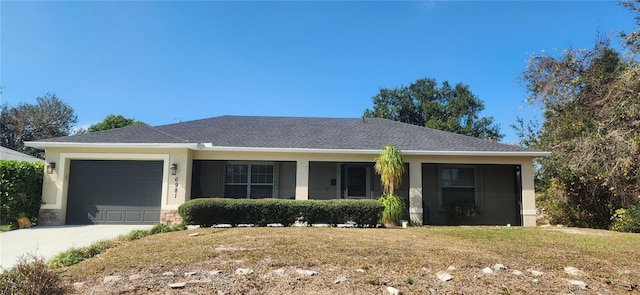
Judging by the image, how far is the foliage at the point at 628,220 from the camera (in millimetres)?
11592

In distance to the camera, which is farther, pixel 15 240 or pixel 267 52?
pixel 267 52

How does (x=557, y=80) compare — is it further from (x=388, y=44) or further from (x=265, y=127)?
(x=265, y=127)

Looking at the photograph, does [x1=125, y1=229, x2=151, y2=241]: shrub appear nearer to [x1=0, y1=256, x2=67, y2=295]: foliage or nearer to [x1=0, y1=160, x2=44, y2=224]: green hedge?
[x1=0, y1=256, x2=67, y2=295]: foliage

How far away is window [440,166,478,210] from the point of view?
576 inches

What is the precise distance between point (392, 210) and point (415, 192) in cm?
176

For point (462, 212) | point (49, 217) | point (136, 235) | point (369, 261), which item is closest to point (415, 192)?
point (462, 212)

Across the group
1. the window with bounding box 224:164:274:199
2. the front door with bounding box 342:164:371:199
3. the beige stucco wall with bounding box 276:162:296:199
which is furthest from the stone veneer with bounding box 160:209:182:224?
the front door with bounding box 342:164:371:199

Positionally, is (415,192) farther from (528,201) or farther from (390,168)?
(528,201)

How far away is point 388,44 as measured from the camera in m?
17.5

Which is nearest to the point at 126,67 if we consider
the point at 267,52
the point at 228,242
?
the point at 267,52

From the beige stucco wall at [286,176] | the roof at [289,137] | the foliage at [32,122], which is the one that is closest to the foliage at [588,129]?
the roof at [289,137]

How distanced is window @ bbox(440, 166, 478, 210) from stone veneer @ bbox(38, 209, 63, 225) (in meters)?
13.2

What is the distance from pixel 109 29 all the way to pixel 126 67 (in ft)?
9.44

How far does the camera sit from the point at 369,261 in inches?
234
